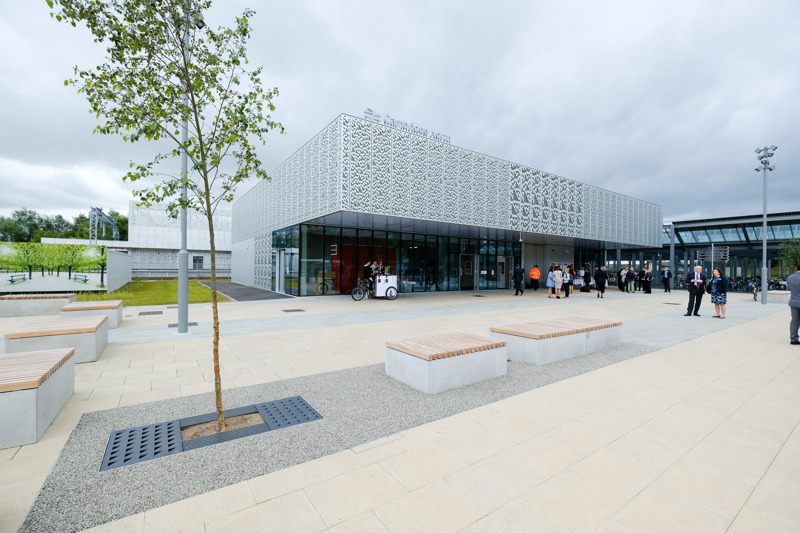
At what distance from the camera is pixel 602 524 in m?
2.35

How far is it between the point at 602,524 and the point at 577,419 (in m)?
1.76

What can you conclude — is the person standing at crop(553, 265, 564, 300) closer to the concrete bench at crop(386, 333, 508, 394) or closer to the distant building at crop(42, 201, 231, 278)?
the concrete bench at crop(386, 333, 508, 394)

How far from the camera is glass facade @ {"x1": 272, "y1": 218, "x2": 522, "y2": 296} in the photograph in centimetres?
1891

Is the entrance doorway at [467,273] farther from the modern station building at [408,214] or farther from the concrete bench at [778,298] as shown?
the concrete bench at [778,298]

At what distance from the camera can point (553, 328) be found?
271 inches

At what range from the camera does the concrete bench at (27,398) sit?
3.33 meters

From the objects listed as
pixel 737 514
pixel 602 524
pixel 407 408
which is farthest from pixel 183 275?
pixel 737 514

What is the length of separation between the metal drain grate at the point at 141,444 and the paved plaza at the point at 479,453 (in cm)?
17

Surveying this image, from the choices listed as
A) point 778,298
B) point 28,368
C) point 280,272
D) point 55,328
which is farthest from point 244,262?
point 778,298

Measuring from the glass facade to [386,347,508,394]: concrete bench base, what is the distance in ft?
35.0

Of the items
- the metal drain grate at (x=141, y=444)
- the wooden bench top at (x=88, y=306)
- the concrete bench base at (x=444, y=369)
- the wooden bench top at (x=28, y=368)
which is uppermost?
the wooden bench top at (x=88, y=306)

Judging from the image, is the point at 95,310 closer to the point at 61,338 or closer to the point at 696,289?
the point at 61,338

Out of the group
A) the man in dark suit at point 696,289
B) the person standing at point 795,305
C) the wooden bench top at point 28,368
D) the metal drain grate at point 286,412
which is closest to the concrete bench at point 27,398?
the wooden bench top at point 28,368

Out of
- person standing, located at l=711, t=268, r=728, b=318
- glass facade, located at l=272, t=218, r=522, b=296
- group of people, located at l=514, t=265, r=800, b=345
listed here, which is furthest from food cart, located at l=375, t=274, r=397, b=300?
person standing, located at l=711, t=268, r=728, b=318
